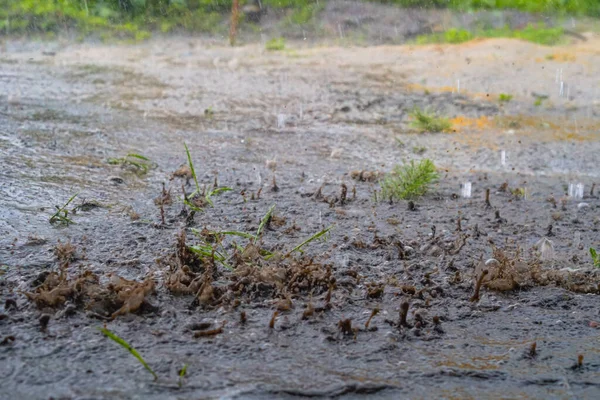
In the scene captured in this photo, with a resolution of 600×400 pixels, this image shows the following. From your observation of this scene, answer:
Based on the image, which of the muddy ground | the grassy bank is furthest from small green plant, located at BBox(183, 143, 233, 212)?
the grassy bank

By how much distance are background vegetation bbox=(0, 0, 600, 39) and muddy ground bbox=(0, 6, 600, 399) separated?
20.2 feet

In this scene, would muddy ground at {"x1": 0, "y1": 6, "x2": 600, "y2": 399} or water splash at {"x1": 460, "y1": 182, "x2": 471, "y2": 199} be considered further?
water splash at {"x1": 460, "y1": 182, "x2": 471, "y2": 199}

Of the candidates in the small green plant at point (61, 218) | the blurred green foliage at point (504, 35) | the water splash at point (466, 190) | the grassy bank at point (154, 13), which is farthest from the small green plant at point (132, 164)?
the grassy bank at point (154, 13)

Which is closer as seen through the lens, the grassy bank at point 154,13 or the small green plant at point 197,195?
the small green plant at point 197,195

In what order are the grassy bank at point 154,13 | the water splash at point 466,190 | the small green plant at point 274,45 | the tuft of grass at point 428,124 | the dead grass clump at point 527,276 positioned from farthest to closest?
1. the grassy bank at point 154,13
2. the small green plant at point 274,45
3. the tuft of grass at point 428,124
4. the water splash at point 466,190
5. the dead grass clump at point 527,276

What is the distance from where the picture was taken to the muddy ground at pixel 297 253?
2.32 metres

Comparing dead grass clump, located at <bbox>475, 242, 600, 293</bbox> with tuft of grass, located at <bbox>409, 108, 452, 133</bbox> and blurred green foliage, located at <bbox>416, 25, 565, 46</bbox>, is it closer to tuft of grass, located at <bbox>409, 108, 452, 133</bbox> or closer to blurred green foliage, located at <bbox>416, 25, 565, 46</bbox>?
tuft of grass, located at <bbox>409, 108, 452, 133</bbox>

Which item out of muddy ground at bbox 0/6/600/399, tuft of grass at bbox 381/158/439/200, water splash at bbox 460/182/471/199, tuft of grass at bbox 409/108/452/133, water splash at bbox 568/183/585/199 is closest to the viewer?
muddy ground at bbox 0/6/600/399

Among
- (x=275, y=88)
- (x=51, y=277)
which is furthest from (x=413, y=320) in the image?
(x=275, y=88)

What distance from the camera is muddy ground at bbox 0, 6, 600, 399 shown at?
232cm

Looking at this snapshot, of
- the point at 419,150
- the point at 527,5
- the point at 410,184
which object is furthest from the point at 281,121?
the point at 527,5

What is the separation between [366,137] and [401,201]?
215 centimetres

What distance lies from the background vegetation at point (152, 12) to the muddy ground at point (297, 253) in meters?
6.16

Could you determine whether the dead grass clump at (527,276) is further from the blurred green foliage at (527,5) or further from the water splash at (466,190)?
the blurred green foliage at (527,5)
